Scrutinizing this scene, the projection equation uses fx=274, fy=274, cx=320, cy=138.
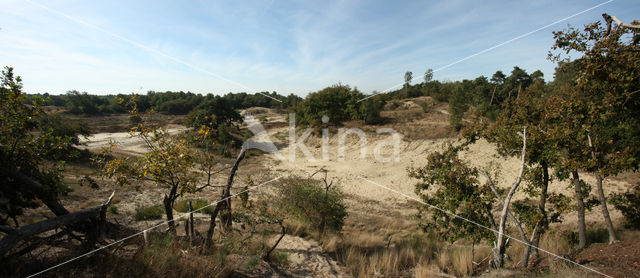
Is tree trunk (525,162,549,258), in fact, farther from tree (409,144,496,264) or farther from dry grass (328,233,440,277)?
→ dry grass (328,233,440,277)

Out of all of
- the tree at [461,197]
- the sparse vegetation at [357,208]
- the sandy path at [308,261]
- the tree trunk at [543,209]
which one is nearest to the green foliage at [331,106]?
Result: the sparse vegetation at [357,208]

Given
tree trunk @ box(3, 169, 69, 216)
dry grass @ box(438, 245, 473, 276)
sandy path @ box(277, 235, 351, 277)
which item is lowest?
dry grass @ box(438, 245, 473, 276)

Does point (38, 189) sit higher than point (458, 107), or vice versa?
point (458, 107)

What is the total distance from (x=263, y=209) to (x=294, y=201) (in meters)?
2.33

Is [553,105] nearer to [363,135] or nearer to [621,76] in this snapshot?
[621,76]

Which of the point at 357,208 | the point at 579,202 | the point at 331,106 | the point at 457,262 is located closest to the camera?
the point at 579,202

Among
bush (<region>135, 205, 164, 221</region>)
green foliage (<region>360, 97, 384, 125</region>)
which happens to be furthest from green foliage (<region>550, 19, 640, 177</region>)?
green foliage (<region>360, 97, 384, 125</region>)

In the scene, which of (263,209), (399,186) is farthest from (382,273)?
(399,186)

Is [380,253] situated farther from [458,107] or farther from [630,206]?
[458,107]

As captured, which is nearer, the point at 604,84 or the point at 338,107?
the point at 604,84

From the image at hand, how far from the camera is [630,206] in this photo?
8.05 meters

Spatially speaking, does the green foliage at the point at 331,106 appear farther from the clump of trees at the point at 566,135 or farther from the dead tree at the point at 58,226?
the dead tree at the point at 58,226

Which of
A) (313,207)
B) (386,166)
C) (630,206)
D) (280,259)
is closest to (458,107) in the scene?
(386,166)

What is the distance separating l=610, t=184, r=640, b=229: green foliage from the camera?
7.45 m
